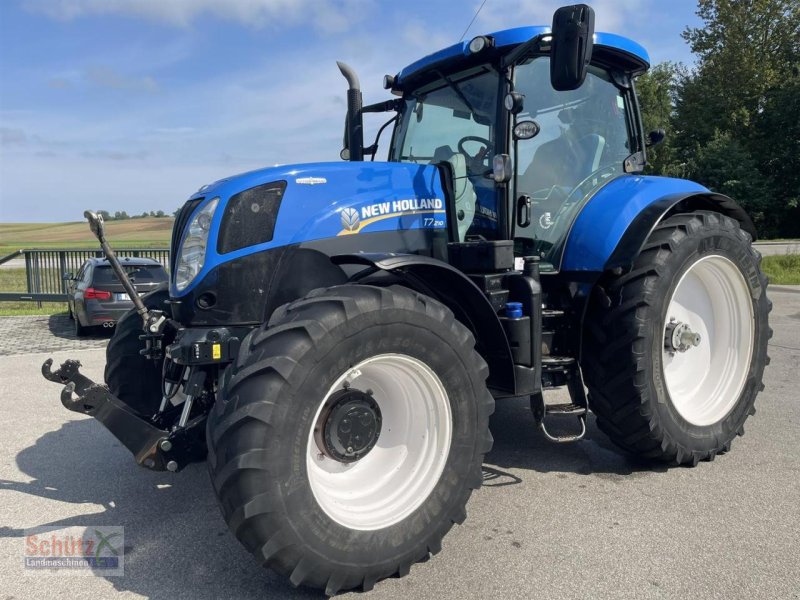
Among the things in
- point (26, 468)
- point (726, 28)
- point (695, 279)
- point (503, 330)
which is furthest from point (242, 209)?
point (726, 28)

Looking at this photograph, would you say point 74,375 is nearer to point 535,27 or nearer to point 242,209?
point 242,209

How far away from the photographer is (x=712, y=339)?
14.7ft

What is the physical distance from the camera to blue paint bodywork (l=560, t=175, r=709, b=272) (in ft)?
12.5

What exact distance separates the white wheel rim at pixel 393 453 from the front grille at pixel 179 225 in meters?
1.30

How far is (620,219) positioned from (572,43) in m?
1.22

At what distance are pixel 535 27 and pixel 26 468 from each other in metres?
4.31

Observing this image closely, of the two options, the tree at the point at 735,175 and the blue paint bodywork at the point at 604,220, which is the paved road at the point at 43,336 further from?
the tree at the point at 735,175

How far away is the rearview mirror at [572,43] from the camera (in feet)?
9.77

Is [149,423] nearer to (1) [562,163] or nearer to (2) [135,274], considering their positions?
(1) [562,163]

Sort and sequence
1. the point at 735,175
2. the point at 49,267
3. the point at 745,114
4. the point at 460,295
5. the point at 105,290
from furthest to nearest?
the point at 745,114 → the point at 735,175 → the point at 49,267 → the point at 105,290 → the point at 460,295

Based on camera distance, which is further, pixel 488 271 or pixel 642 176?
pixel 642 176

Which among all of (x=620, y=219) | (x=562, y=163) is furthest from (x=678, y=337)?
(x=562, y=163)

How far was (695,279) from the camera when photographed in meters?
4.35

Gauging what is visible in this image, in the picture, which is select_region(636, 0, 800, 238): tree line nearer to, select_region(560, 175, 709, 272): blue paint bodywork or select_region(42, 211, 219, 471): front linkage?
select_region(560, 175, 709, 272): blue paint bodywork
